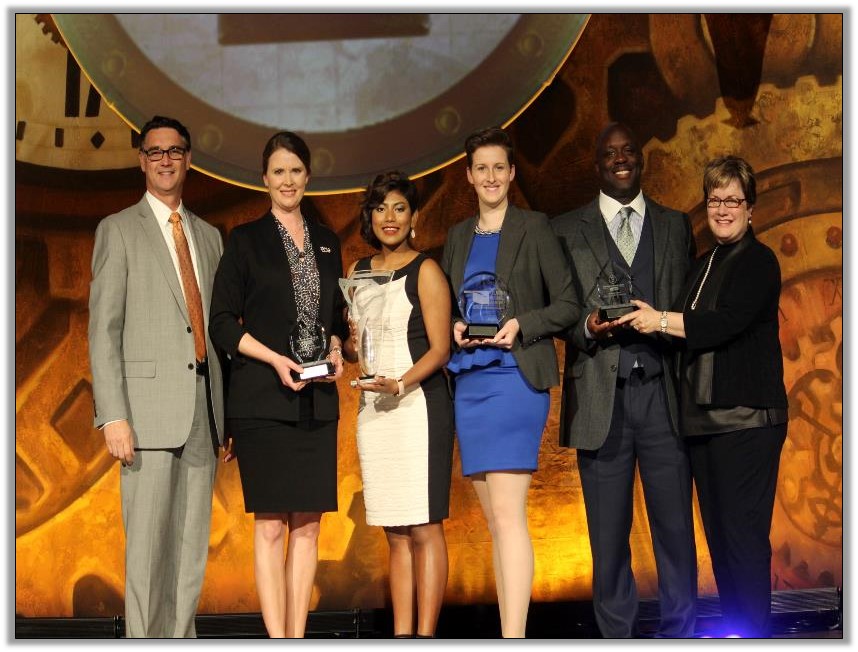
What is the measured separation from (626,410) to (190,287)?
161cm

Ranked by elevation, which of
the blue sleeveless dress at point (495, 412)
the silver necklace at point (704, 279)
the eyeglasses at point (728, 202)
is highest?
the eyeglasses at point (728, 202)

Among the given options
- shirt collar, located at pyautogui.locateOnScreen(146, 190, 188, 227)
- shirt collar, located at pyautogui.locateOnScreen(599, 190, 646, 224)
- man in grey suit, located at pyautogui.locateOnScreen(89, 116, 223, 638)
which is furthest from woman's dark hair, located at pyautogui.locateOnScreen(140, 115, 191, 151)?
shirt collar, located at pyautogui.locateOnScreen(599, 190, 646, 224)

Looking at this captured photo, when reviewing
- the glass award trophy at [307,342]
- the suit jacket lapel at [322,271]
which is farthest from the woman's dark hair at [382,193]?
the glass award trophy at [307,342]

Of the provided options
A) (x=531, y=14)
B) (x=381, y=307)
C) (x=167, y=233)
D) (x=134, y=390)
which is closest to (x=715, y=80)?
(x=531, y=14)

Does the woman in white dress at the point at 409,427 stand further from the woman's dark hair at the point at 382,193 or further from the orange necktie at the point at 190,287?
the orange necktie at the point at 190,287

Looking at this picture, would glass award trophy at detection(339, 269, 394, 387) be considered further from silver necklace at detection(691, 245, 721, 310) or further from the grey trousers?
silver necklace at detection(691, 245, 721, 310)

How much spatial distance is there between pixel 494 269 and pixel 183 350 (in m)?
1.12

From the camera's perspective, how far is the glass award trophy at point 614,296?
3803 mm

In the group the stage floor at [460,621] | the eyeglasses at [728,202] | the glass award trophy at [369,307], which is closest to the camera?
the glass award trophy at [369,307]

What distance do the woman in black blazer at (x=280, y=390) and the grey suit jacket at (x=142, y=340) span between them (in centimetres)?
14

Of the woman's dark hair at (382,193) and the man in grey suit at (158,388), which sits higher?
the woman's dark hair at (382,193)

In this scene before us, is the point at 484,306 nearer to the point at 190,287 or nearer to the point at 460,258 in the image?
the point at 460,258

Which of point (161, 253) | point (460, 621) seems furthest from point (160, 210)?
point (460, 621)

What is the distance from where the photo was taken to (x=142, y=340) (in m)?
3.83
